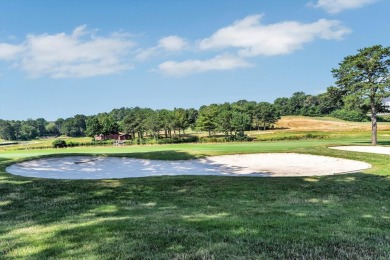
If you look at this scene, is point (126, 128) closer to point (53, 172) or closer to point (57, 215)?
point (53, 172)

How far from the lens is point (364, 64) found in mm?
41031

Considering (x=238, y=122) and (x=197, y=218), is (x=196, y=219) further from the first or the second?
(x=238, y=122)

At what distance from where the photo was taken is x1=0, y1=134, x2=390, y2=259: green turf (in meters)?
5.77

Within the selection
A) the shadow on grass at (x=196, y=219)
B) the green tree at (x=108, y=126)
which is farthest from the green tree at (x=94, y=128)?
the shadow on grass at (x=196, y=219)

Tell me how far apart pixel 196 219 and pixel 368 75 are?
135 feet

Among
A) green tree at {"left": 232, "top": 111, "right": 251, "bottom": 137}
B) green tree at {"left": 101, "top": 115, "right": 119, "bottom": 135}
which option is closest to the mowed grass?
green tree at {"left": 232, "top": 111, "right": 251, "bottom": 137}

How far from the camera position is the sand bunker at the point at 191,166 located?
68.3 ft

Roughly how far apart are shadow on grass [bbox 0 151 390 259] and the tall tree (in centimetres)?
2848

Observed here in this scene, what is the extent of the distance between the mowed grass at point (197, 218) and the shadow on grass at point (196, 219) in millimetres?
22

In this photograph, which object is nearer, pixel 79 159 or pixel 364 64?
pixel 79 159

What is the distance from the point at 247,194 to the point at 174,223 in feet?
19.2

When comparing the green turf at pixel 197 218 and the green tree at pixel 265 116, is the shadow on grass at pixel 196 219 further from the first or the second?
the green tree at pixel 265 116

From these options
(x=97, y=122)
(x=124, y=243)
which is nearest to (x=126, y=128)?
(x=97, y=122)

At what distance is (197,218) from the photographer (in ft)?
27.0
